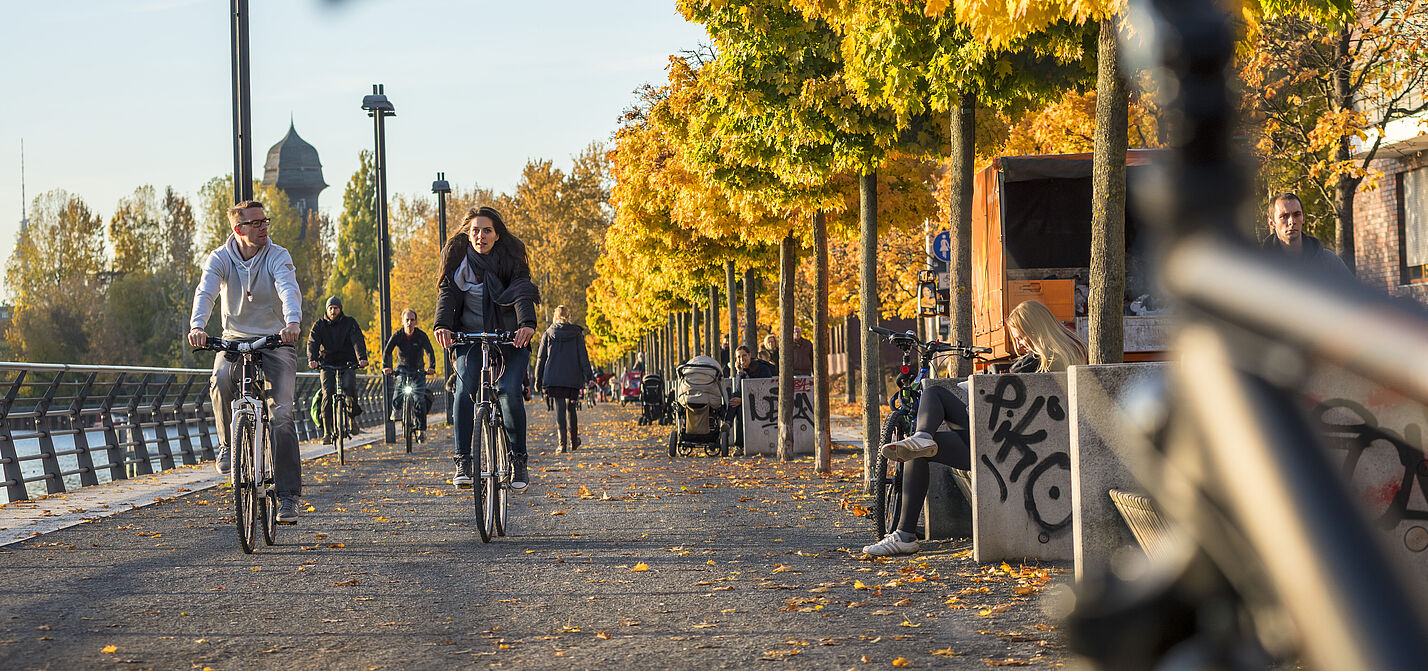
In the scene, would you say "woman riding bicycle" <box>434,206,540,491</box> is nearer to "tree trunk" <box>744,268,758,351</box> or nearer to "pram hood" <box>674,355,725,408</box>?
"pram hood" <box>674,355,725,408</box>

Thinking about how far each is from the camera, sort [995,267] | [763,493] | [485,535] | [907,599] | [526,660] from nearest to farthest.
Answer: [526,660] < [907,599] < [485,535] < [763,493] < [995,267]

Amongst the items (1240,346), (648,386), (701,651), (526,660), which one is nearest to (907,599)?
(701,651)

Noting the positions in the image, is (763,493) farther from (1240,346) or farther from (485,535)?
(1240,346)

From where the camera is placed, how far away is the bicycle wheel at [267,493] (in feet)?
28.7

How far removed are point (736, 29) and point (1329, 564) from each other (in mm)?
13325

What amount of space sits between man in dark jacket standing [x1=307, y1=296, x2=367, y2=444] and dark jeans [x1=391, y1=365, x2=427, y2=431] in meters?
1.79

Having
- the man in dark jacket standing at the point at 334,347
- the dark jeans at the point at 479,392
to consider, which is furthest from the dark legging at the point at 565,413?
the dark jeans at the point at 479,392

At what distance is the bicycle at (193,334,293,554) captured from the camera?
8.31 metres

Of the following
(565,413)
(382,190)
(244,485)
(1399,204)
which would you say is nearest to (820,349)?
(565,413)

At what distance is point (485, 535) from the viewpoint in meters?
8.89

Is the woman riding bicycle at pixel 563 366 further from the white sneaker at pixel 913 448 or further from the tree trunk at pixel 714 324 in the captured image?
the white sneaker at pixel 913 448

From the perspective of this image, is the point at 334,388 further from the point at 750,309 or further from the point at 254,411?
the point at 254,411

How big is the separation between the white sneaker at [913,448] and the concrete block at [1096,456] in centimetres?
177

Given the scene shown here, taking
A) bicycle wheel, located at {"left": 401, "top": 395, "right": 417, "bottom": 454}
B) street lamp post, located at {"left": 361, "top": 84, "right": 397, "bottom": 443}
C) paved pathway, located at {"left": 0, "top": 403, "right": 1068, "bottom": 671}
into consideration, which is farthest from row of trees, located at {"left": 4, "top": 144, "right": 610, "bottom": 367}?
paved pathway, located at {"left": 0, "top": 403, "right": 1068, "bottom": 671}
